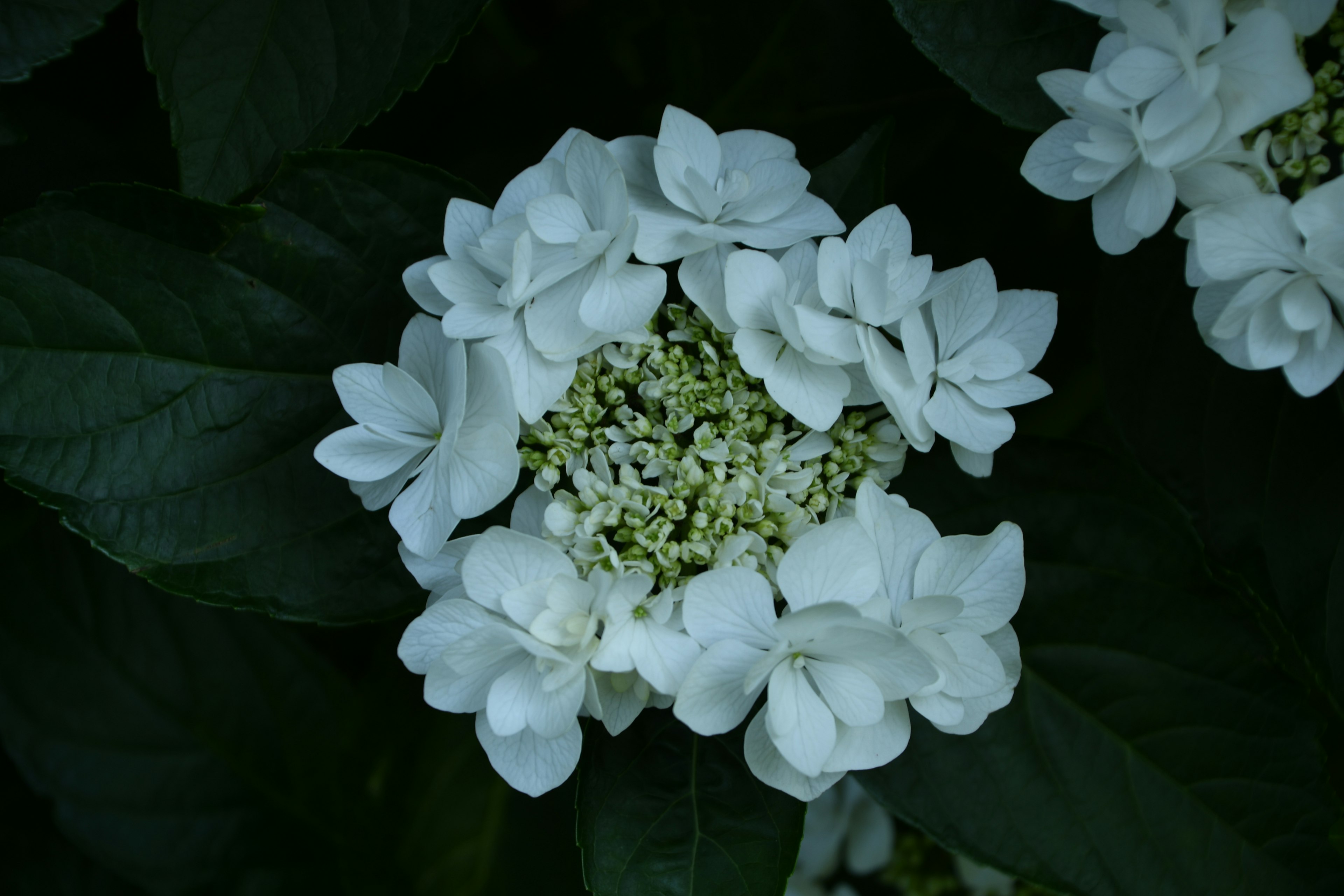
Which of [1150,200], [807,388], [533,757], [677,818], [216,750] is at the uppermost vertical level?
[1150,200]

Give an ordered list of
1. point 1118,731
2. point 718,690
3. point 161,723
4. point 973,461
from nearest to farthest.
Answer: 1. point 718,690
2. point 973,461
3. point 1118,731
4. point 161,723

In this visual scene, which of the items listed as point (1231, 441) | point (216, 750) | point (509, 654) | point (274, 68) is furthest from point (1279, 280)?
point (216, 750)

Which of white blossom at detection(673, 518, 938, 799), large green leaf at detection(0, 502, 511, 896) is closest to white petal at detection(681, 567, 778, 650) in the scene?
white blossom at detection(673, 518, 938, 799)

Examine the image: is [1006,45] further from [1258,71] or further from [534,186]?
[534,186]

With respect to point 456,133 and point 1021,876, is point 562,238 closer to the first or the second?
point 456,133

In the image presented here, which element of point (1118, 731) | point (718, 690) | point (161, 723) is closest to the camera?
point (718, 690)

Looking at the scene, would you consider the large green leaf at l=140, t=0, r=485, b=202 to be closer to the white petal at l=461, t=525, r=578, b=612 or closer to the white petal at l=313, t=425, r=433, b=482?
the white petal at l=313, t=425, r=433, b=482
